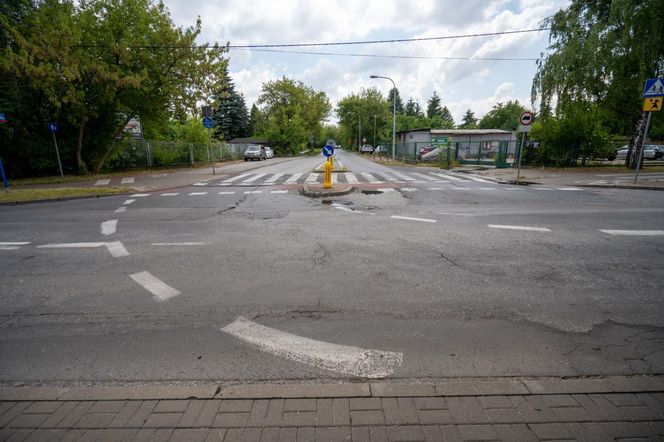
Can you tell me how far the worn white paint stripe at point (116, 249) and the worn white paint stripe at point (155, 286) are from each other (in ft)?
4.03

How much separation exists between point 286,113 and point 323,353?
206ft

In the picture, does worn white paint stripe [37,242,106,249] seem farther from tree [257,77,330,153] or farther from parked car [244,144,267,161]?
tree [257,77,330,153]

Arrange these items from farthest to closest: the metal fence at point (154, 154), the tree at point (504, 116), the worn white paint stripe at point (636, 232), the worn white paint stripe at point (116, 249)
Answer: the tree at point (504, 116)
the metal fence at point (154, 154)
the worn white paint stripe at point (636, 232)
the worn white paint stripe at point (116, 249)

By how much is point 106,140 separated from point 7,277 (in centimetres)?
1874

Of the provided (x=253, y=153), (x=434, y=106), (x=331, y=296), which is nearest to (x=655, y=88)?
(x=331, y=296)

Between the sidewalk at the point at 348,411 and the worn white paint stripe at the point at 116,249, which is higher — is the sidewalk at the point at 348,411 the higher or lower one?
the higher one

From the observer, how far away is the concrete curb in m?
2.19

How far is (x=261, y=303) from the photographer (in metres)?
3.56

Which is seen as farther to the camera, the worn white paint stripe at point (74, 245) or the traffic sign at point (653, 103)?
the traffic sign at point (653, 103)

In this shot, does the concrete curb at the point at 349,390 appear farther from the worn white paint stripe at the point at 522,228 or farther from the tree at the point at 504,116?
the tree at the point at 504,116

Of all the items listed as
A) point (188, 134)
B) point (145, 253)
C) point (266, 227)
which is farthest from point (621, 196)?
point (188, 134)

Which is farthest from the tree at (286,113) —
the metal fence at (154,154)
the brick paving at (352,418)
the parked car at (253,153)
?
the brick paving at (352,418)

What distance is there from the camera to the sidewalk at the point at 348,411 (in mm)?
1893

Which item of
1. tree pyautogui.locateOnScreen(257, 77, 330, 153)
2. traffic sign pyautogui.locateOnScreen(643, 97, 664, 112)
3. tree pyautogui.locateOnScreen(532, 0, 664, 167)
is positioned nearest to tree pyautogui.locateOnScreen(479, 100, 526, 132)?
tree pyautogui.locateOnScreen(257, 77, 330, 153)
